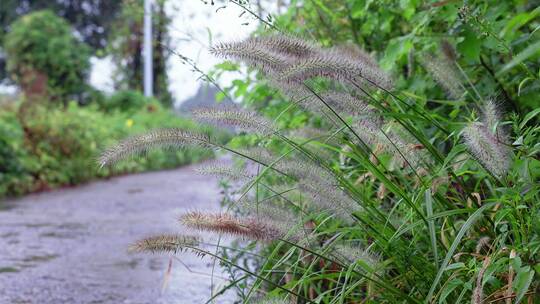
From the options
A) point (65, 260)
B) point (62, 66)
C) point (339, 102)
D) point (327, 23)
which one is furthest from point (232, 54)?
point (62, 66)

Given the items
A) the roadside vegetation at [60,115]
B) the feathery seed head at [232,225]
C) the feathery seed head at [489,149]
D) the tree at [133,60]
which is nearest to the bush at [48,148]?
the roadside vegetation at [60,115]

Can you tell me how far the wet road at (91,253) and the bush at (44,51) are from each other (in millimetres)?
9719

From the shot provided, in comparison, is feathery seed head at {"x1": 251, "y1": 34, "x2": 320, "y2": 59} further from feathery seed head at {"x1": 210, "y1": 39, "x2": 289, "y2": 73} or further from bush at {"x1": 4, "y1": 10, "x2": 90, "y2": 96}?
bush at {"x1": 4, "y1": 10, "x2": 90, "y2": 96}

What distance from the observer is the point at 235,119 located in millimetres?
1638

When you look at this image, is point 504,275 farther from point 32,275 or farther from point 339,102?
point 32,275

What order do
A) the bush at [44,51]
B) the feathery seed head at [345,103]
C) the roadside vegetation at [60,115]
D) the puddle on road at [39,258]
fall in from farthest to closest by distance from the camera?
the bush at [44,51] → the roadside vegetation at [60,115] → the puddle on road at [39,258] → the feathery seed head at [345,103]

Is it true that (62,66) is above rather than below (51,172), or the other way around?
above

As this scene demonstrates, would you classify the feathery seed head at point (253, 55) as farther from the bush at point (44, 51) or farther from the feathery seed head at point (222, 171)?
the bush at point (44, 51)

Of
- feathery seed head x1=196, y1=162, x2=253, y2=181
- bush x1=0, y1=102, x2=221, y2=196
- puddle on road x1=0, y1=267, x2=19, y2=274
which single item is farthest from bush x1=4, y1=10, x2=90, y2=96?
feathery seed head x1=196, y1=162, x2=253, y2=181

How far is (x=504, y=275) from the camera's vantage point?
1.61 m

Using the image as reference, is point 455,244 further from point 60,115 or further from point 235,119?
point 60,115

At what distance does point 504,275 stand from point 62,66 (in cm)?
1852

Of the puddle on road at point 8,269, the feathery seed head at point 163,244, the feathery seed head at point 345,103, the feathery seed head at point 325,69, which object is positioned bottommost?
the puddle on road at point 8,269

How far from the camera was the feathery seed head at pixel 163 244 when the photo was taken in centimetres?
160
